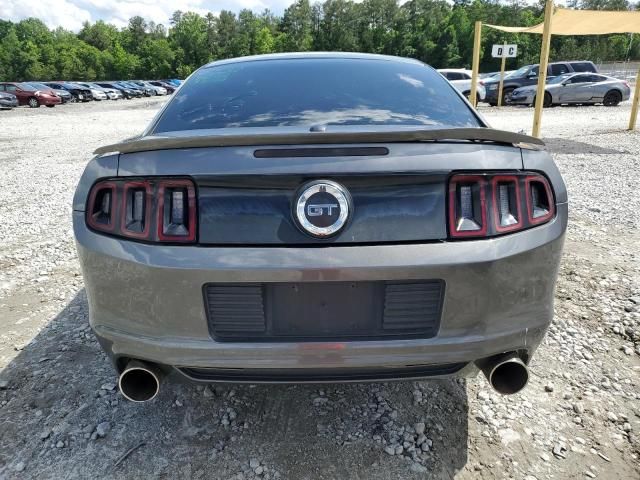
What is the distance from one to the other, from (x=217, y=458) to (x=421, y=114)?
6.00 ft

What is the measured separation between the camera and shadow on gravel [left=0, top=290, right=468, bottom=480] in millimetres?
1996

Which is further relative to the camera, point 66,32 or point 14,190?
point 66,32

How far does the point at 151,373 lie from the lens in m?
1.79

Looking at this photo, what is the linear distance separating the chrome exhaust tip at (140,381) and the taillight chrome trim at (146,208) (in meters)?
0.49

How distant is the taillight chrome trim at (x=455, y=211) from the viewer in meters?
1.66

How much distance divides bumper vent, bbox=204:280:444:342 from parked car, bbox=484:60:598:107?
22.7 m

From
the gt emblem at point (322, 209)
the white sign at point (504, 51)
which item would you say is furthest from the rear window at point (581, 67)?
the gt emblem at point (322, 209)

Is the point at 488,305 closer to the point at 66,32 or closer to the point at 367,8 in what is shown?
the point at 367,8

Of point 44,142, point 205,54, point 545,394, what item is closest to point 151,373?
point 545,394

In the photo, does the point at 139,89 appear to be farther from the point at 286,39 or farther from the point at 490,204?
the point at 490,204

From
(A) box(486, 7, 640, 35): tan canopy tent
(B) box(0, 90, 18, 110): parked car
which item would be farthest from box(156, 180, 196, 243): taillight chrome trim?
(B) box(0, 90, 18, 110): parked car

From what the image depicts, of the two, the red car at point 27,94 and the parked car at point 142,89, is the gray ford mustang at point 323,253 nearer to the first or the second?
the red car at point 27,94

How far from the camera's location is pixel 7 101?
30141 millimetres

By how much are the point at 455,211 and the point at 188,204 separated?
0.93 metres
